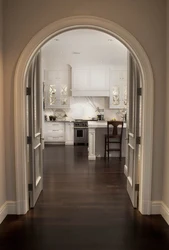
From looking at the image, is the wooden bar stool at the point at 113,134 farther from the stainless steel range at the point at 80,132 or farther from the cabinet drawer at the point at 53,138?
the cabinet drawer at the point at 53,138

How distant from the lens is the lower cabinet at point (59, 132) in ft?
32.5

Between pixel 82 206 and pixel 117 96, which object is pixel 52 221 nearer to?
pixel 82 206

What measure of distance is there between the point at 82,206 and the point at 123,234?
0.98 m

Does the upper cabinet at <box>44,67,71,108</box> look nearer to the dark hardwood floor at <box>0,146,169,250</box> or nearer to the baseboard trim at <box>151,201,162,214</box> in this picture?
the dark hardwood floor at <box>0,146,169,250</box>

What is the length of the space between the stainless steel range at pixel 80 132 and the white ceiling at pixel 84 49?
220cm

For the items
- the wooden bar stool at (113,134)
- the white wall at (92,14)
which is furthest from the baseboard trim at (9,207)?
the wooden bar stool at (113,134)

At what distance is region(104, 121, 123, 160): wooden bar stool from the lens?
7082 mm

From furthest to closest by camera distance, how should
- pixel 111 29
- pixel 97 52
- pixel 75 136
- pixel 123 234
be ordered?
pixel 75 136
pixel 97 52
pixel 111 29
pixel 123 234

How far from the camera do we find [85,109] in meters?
10.4

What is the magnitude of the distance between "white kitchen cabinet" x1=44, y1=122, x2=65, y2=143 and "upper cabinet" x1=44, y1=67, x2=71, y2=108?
740 millimetres

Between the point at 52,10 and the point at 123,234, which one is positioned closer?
the point at 123,234

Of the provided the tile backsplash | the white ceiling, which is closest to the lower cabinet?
the tile backsplash

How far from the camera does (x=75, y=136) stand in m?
9.95

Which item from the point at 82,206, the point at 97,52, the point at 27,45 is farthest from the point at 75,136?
the point at 27,45
